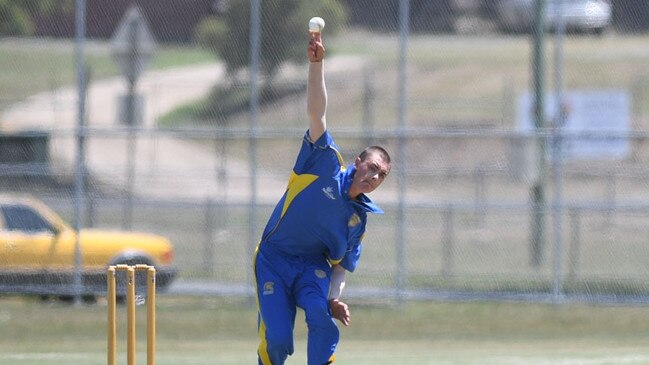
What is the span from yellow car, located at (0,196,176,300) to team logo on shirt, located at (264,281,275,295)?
751 cm

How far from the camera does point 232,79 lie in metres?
15.9

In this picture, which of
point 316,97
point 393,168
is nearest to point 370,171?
point 316,97

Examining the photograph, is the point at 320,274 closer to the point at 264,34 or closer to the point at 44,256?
the point at 44,256

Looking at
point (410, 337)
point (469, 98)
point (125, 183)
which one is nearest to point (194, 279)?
point (125, 183)

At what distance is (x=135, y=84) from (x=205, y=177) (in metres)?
3.09

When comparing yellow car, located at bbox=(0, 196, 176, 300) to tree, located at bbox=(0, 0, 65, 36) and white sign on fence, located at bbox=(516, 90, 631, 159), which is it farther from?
white sign on fence, located at bbox=(516, 90, 631, 159)

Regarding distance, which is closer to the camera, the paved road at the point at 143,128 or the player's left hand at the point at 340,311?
the player's left hand at the point at 340,311

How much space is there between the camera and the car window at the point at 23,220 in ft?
50.0

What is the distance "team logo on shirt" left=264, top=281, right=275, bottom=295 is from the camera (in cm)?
788

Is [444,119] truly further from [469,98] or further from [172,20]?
[172,20]

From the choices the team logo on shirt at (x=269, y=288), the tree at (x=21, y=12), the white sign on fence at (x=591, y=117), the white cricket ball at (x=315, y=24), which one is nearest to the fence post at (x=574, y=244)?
the white sign on fence at (x=591, y=117)

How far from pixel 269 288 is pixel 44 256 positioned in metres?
7.98

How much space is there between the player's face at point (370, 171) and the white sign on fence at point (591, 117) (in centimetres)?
896

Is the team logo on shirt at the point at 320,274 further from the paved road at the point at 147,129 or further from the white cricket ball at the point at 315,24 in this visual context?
the paved road at the point at 147,129
